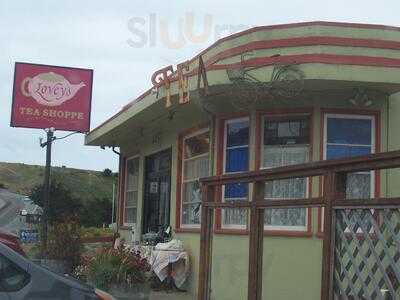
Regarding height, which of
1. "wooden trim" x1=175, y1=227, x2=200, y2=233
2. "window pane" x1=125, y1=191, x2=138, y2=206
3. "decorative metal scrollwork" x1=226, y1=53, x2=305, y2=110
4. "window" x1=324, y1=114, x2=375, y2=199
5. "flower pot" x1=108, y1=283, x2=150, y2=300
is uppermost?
"decorative metal scrollwork" x1=226, y1=53, x2=305, y2=110

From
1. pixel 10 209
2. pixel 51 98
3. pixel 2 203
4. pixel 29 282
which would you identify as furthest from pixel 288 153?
pixel 2 203

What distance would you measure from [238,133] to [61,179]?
5975cm

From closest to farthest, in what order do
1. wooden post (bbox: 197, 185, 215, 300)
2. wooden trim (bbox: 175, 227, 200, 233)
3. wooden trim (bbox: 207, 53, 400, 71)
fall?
wooden post (bbox: 197, 185, 215, 300)
wooden trim (bbox: 207, 53, 400, 71)
wooden trim (bbox: 175, 227, 200, 233)

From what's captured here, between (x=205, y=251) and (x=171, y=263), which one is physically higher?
(x=205, y=251)

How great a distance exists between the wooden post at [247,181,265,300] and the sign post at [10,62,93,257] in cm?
1246

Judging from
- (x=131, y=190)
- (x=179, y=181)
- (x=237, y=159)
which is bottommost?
(x=131, y=190)

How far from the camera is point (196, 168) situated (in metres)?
13.0

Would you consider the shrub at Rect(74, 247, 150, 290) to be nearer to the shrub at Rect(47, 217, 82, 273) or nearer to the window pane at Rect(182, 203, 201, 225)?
the window pane at Rect(182, 203, 201, 225)

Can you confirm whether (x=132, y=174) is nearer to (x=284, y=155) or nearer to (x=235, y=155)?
(x=235, y=155)

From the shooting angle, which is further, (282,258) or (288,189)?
(288,189)

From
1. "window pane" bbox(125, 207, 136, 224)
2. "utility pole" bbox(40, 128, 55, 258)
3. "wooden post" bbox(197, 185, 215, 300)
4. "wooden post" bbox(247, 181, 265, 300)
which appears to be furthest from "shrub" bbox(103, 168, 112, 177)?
"wooden post" bbox(247, 181, 265, 300)

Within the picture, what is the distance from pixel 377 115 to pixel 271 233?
10.0ft

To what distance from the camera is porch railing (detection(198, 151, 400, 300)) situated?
190 inches

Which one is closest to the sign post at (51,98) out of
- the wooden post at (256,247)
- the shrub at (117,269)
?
the shrub at (117,269)
